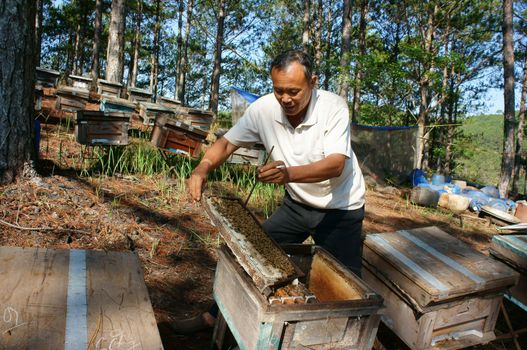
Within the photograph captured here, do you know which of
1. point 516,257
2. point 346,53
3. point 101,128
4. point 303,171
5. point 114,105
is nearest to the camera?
point 303,171

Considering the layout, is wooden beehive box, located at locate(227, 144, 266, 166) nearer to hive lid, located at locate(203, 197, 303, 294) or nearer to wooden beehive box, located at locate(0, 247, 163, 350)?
hive lid, located at locate(203, 197, 303, 294)

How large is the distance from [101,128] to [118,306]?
13.8 feet

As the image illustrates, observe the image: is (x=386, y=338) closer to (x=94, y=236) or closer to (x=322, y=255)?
(x=322, y=255)

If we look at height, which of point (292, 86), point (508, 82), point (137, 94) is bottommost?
point (292, 86)

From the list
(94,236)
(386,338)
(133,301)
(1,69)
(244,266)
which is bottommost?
(386,338)

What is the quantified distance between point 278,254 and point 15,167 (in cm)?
341

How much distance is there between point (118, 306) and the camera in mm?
1628

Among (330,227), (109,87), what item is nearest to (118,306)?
(330,227)

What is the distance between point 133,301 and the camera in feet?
5.53

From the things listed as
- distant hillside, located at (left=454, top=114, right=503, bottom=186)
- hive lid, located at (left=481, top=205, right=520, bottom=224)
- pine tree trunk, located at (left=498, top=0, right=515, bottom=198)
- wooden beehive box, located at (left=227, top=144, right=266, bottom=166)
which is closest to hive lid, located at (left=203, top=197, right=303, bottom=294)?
wooden beehive box, located at (left=227, top=144, right=266, bottom=166)

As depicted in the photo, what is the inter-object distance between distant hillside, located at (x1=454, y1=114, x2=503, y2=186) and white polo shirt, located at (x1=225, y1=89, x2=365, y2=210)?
11.3 m

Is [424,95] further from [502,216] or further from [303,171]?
[303,171]

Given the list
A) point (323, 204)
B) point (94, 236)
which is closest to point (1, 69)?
point (94, 236)

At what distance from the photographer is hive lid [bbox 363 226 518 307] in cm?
248
